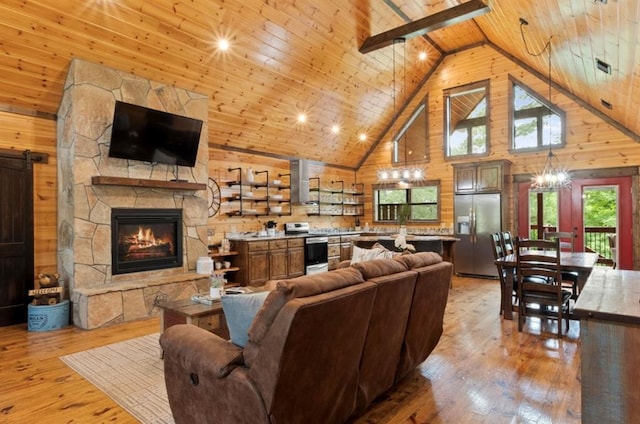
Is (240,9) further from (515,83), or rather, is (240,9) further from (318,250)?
(515,83)

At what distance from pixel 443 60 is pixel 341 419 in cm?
846

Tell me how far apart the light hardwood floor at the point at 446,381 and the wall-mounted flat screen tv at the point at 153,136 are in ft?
7.32

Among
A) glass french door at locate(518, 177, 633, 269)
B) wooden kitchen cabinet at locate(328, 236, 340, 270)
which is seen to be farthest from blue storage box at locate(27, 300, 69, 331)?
glass french door at locate(518, 177, 633, 269)

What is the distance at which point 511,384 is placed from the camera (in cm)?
289

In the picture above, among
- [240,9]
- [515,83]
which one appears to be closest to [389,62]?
[515,83]

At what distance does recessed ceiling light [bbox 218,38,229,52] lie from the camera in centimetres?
505

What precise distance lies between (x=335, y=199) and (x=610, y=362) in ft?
25.6

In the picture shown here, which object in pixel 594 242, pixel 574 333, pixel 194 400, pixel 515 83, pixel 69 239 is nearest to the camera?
pixel 194 400

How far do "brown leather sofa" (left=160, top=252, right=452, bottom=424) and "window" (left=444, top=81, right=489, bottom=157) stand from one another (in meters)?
6.63

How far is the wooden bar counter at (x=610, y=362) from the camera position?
1.63 meters

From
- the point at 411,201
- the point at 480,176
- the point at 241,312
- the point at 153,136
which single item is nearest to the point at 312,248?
the point at 411,201

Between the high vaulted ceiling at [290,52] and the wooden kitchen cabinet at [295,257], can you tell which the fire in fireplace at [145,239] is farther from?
the wooden kitchen cabinet at [295,257]

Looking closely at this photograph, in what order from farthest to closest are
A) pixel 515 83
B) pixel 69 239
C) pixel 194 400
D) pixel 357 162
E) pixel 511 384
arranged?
pixel 357 162 → pixel 515 83 → pixel 69 239 → pixel 511 384 → pixel 194 400

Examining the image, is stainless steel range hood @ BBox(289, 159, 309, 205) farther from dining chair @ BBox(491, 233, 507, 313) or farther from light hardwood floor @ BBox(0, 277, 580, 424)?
light hardwood floor @ BBox(0, 277, 580, 424)
